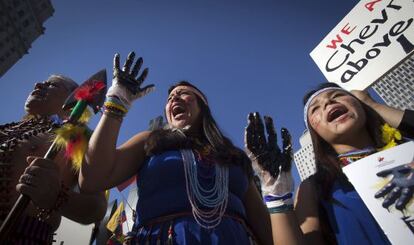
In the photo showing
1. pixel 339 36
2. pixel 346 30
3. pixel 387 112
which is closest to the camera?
pixel 387 112

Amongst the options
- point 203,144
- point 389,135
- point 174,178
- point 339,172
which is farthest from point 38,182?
point 389,135

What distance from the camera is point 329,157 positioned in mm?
2396

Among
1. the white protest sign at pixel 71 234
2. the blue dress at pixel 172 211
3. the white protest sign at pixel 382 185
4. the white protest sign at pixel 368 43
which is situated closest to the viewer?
the white protest sign at pixel 382 185

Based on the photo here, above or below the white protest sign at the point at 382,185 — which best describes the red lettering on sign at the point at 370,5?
above

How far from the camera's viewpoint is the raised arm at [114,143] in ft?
5.72

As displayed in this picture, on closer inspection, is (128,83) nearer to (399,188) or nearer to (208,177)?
(208,177)

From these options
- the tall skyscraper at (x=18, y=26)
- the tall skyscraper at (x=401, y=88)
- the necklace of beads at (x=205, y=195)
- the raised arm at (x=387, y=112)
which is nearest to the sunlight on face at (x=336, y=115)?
the raised arm at (x=387, y=112)

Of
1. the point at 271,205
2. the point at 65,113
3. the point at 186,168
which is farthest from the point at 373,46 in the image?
the point at 65,113

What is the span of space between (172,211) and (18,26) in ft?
181

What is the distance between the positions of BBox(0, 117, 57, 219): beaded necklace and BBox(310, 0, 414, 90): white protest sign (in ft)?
12.2

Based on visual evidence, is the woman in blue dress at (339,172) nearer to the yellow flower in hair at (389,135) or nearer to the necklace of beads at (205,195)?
the yellow flower in hair at (389,135)

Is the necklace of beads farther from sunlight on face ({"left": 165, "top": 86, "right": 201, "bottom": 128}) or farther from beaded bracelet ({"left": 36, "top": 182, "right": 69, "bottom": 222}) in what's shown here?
beaded bracelet ({"left": 36, "top": 182, "right": 69, "bottom": 222})

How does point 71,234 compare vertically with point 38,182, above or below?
above

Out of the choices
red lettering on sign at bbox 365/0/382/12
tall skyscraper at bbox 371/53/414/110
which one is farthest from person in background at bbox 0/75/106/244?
tall skyscraper at bbox 371/53/414/110
